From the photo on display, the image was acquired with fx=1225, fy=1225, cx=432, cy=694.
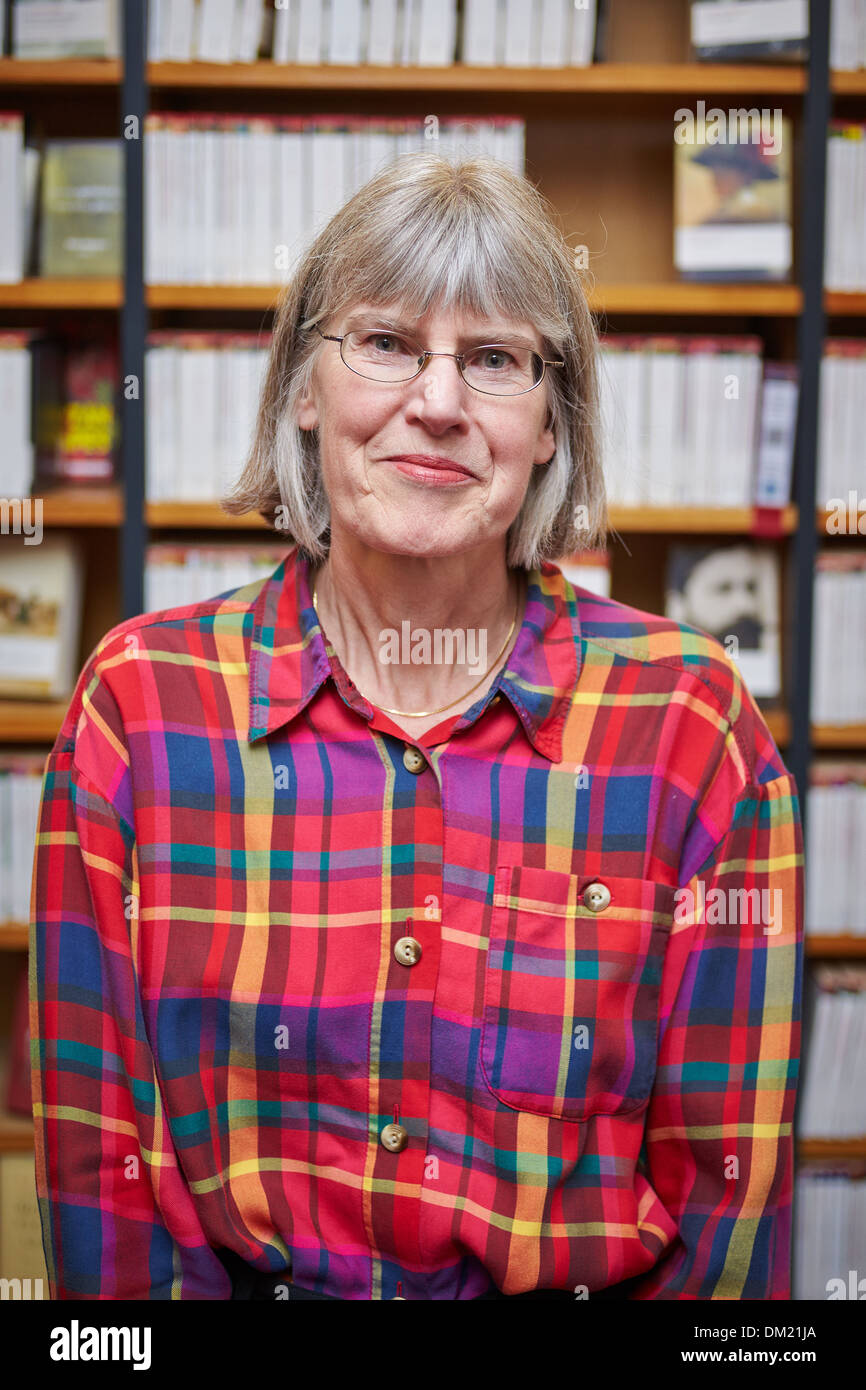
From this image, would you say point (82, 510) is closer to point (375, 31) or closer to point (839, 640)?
point (375, 31)

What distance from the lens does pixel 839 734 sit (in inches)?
77.4

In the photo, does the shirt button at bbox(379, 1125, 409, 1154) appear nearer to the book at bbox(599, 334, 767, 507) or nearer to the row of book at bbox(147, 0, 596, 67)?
the book at bbox(599, 334, 767, 507)

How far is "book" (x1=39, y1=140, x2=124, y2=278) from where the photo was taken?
6.33 ft

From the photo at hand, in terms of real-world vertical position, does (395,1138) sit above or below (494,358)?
below

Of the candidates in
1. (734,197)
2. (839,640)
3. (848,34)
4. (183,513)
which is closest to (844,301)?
(734,197)

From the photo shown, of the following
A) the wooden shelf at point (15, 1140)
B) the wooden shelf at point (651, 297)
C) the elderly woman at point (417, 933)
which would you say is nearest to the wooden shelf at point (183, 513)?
the wooden shelf at point (651, 297)

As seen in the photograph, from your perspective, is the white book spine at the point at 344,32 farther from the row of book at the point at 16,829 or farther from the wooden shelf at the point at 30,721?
the row of book at the point at 16,829

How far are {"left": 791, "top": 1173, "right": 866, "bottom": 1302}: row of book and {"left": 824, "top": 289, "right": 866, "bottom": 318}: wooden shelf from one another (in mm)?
1382

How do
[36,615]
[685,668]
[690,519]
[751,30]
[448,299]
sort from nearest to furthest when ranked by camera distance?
[448,299]
[685,668]
[751,30]
[690,519]
[36,615]

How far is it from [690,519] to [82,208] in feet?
3.55

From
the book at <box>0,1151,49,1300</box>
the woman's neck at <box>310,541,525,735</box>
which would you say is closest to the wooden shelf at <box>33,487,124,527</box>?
the woman's neck at <box>310,541,525,735</box>
